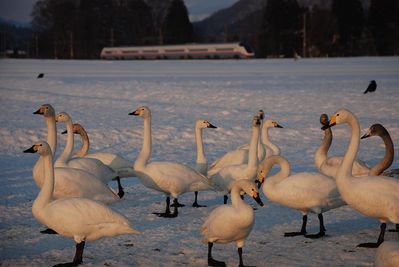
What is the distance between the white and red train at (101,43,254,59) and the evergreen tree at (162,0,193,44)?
22.1 meters

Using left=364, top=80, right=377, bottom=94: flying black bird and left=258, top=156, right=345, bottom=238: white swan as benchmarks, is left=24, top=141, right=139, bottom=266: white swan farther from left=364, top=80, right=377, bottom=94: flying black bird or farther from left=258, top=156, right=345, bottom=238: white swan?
left=364, top=80, right=377, bottom=94: flying black bird

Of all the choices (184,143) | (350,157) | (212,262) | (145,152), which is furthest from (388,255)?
(184,143)

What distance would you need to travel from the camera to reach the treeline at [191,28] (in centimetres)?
7794

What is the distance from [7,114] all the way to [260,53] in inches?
2831

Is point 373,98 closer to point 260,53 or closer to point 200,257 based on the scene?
point 200,257

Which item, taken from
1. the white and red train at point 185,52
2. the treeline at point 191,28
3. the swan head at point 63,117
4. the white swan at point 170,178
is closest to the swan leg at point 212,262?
the white swan at point 170,178

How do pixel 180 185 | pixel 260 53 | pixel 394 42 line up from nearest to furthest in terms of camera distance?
pixel 180 185, pixel 394 42, pixel 260 53

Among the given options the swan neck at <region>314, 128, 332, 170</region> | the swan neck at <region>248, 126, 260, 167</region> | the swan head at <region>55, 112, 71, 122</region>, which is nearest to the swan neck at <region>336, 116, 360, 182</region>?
the swan neck at <region>248, 126, 260, 167</region>

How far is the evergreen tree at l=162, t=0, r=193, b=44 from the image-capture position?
97.6 m

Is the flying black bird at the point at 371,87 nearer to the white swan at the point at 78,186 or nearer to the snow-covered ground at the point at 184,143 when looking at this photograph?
the snow-covered ground at the point at 184,143

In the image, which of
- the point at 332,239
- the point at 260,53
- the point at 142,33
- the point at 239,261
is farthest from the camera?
the point at 142,33

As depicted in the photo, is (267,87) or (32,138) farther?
(267,87)

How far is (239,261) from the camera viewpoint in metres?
5.84

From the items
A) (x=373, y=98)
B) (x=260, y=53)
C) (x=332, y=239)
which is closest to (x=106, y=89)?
(x=373, y=98)
